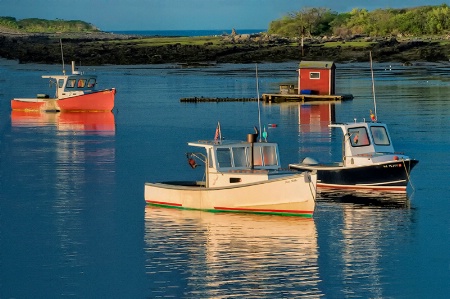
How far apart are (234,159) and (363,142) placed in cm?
581

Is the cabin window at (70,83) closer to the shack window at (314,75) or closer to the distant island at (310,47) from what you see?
the shack window at (314,75)

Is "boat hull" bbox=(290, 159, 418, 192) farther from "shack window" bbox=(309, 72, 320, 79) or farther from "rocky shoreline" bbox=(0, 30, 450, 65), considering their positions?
"rocky shoreline" bbox=(0, 30, 450, 65)

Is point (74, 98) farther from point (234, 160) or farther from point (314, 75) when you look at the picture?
point (234, 160)

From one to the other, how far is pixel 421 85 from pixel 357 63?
3370 cm

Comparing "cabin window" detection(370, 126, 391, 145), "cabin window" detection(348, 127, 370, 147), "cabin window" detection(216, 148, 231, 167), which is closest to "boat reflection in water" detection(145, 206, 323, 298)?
"cabin window" detection(216, 148, 231, 167)

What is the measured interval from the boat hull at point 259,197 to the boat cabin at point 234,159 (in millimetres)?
353

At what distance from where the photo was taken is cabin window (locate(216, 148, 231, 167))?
96.4 ft

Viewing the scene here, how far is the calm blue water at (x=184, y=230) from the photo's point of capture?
22.9m

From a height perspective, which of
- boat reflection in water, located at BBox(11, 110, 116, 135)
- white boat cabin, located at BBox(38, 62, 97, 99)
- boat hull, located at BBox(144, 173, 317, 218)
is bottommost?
boat hull, located at BBox(144, 173, 317, 218)

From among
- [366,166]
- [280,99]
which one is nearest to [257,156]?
[366,166]

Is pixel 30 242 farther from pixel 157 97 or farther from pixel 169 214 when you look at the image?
pixel 157 97

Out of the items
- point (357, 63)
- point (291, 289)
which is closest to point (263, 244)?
point (291, 289)

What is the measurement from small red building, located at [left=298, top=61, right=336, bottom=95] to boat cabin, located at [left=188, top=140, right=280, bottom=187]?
38.2 metres

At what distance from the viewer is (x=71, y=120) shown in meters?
Result: 60.4
